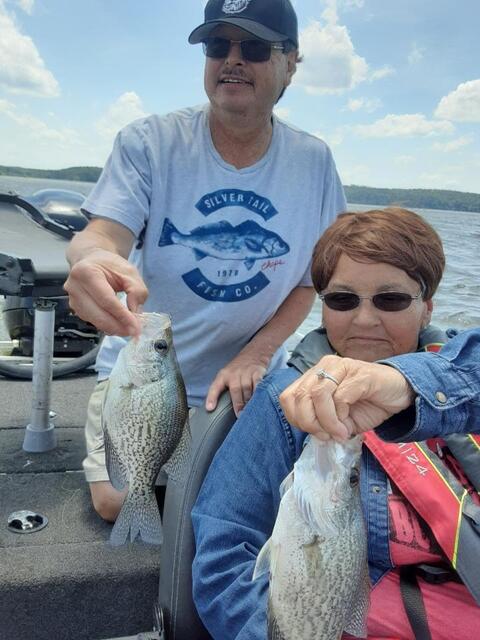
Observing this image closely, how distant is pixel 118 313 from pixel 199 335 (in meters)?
1.40

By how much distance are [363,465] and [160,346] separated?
0.73m

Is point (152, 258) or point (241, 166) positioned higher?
point (241, 166)

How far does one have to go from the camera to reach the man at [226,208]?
8.70 feet

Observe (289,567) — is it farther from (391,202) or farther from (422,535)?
(391,202)

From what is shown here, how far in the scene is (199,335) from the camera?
9.84 ft

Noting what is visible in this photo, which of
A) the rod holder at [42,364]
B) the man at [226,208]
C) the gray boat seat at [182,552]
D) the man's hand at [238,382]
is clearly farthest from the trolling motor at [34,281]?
the gray boat seat at [182,552]

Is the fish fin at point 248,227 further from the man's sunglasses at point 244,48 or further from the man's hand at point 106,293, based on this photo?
the man's hand at point 106,293

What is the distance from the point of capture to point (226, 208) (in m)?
2.83

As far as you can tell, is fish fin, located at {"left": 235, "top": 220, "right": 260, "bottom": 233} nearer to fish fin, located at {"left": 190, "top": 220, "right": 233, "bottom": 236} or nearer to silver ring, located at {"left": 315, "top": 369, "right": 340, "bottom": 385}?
fish fin, located at {"left": 190, "top": 220, "right": 233, "bottom": 236}

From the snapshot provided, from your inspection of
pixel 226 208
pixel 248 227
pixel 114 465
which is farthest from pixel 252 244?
pixel 114 465

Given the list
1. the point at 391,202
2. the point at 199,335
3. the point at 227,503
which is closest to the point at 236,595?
the point at 227,503

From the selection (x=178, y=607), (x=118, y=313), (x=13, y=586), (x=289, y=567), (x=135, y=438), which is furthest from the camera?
(x=13, y=586)

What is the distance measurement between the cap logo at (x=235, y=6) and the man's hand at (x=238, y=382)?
1494mm

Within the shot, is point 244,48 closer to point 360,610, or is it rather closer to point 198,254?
point 198,254
